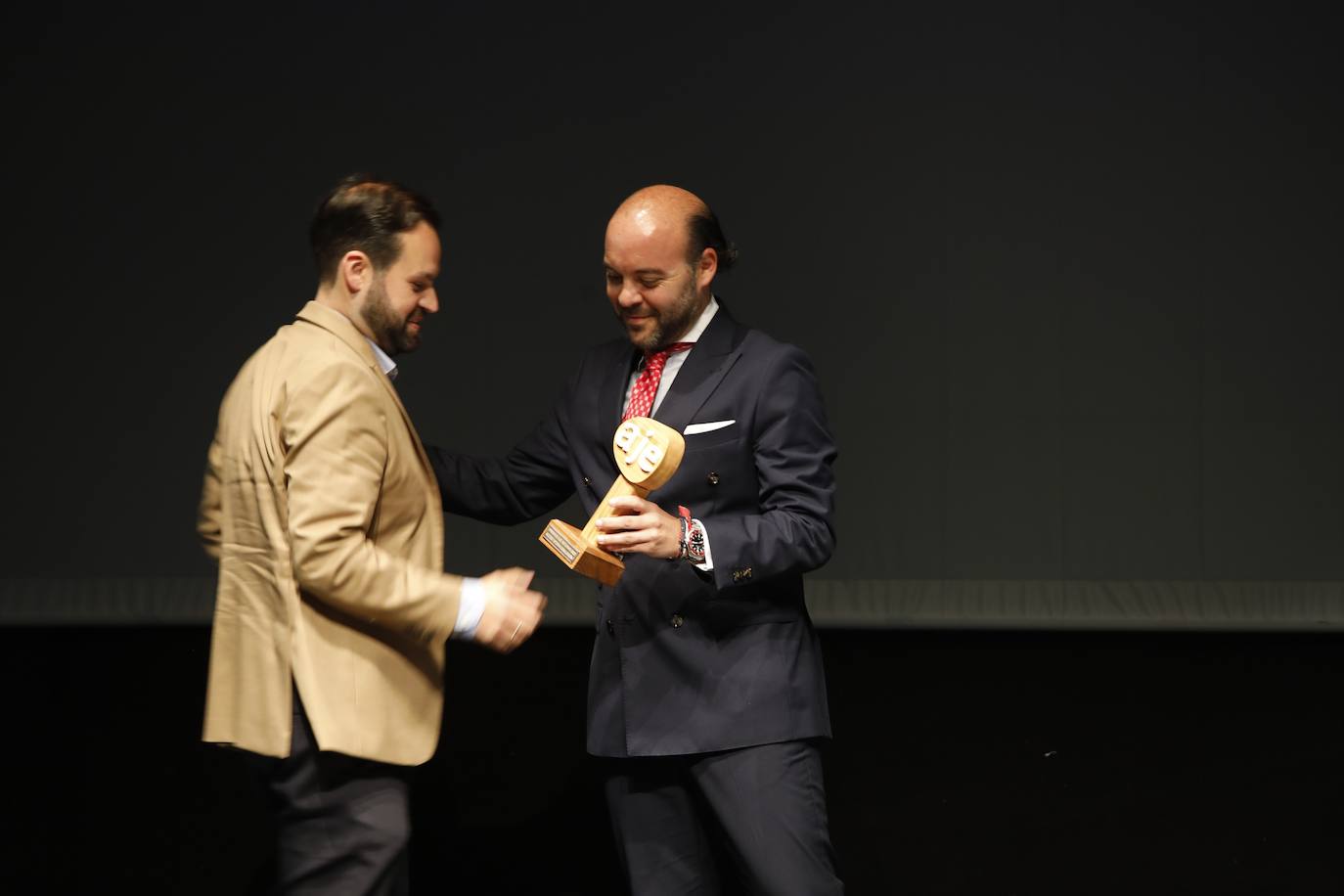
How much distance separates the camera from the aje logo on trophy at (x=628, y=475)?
6.09ft

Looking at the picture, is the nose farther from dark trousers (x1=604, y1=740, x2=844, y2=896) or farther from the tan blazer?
dark trousers (x1=604, y1=740, x2=844, y2=896)

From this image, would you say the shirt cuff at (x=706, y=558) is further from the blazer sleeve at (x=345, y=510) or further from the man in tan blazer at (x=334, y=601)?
the blazer sleeve at (x=345, y=510)

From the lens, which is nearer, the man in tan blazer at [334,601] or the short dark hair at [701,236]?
the man in tan blazer at [334,601]

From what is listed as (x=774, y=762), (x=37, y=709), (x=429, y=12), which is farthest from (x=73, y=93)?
(x=774, y=762)

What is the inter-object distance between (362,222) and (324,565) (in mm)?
511

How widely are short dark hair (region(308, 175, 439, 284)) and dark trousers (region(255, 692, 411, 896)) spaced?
0.63 metres

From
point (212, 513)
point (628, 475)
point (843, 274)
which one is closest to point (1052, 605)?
point (843, 274)

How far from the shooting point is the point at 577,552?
1865mm

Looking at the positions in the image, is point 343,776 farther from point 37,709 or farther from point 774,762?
point 37,709

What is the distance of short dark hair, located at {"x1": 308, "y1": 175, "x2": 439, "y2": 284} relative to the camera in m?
1.91

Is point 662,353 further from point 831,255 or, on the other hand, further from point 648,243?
point 831,255

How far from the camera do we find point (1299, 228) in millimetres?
4234

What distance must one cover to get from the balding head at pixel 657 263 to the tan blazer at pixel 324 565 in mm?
446

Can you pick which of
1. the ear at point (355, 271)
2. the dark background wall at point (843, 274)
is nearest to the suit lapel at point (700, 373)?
the ear at point (355, 271)
